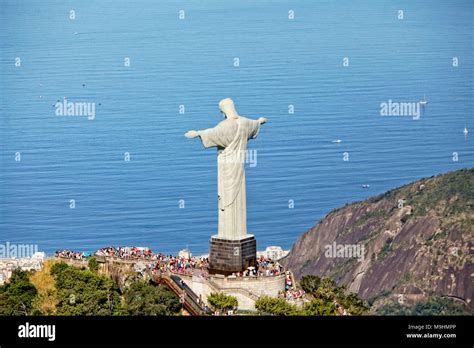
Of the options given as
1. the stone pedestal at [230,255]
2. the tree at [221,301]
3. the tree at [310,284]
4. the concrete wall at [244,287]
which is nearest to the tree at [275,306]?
the concrete wall at [244,287]

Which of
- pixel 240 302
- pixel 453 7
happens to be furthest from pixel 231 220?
pixel 453 7

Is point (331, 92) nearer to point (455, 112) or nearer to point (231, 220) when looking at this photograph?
point (455, 112)

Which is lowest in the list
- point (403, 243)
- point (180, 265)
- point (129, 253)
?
point (403, 243)

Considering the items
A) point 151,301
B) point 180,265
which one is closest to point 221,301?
point 151,301

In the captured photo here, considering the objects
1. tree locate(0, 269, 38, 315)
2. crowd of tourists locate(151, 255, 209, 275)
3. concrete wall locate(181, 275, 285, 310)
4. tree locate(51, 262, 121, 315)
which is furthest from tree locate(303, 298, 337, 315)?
tree locate(0, 269, 38, 315)

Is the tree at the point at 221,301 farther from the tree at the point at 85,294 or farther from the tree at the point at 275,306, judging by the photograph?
the tree at the point at 85,294

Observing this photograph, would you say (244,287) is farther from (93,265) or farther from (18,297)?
(18,297)
